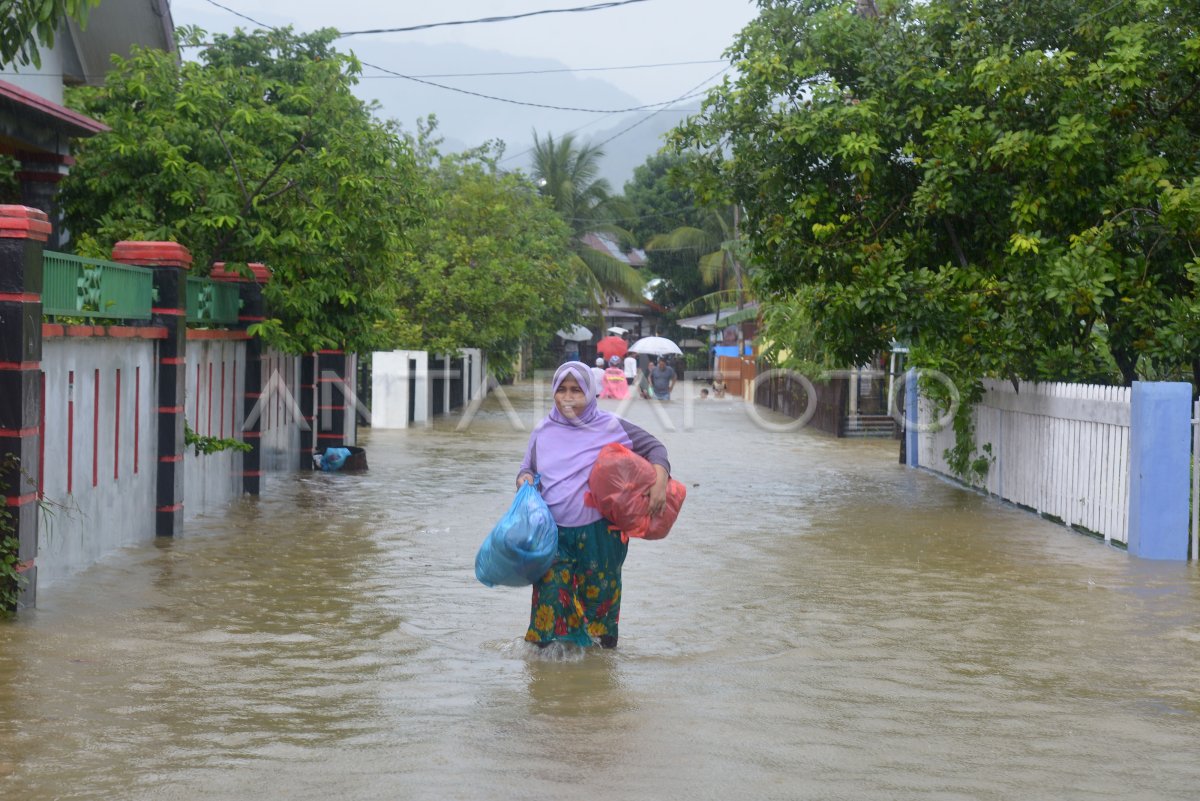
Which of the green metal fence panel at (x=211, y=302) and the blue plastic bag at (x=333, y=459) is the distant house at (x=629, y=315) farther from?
the green metal fence panel at (x=211, y=302)

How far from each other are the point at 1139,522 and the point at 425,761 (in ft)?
25.3

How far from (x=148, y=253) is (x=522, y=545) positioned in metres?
5.57

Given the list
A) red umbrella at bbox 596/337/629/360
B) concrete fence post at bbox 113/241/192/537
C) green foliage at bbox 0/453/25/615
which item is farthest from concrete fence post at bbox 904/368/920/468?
red umbrella at bbox 596/337/629/360

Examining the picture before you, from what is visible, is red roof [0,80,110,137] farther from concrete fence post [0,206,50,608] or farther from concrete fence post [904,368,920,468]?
concrete fence post [904,368,920,468]

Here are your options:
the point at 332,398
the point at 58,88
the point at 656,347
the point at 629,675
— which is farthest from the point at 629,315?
the point at 629,675

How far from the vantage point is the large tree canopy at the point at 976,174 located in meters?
13.5

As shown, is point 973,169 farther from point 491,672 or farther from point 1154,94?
point 491,672

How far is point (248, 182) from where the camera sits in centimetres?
1531

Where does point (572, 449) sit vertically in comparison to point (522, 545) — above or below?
above

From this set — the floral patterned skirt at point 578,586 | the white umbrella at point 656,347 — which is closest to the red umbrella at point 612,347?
the white umbrella at point 656,347

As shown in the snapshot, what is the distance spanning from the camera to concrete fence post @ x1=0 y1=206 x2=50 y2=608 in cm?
809

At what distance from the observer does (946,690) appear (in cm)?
707

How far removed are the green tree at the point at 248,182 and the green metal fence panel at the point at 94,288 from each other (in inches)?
129

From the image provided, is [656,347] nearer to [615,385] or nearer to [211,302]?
[615,385]
